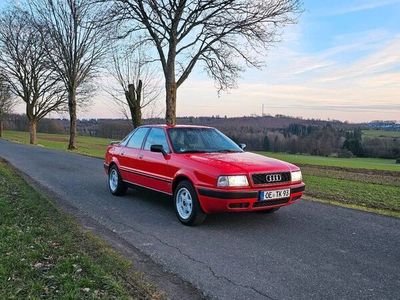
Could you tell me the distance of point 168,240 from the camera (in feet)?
18.8

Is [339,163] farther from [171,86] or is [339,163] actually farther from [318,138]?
[318,138]

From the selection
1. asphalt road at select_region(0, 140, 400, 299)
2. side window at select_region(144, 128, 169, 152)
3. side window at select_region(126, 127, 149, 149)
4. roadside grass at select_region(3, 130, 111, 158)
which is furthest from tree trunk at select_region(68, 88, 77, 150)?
side window at select_region(144, 128, 169, 152)

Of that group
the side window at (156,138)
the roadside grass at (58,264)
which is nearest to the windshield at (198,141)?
the side window at (156,138)

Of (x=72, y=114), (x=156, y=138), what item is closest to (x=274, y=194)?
(x=156, y=138)

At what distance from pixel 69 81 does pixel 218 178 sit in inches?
1110

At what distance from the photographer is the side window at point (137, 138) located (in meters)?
8.41

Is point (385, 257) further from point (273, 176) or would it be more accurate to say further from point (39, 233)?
point (39, 233)

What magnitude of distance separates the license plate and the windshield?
5.07ft

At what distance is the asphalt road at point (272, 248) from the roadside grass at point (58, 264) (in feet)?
1.89

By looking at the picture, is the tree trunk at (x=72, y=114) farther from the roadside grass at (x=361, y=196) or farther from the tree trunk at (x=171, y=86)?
the roadside grass at (x=361, y=196)

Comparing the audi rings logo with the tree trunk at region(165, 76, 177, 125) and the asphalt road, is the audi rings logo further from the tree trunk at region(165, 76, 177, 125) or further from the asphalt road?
the tree trunk at region(165, 76, 177, 125)

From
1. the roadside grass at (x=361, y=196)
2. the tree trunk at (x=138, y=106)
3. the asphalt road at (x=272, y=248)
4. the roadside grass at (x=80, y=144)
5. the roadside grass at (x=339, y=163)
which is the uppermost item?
the tree trunk at (x=138, y=106)

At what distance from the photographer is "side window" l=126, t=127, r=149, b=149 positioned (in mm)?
8406

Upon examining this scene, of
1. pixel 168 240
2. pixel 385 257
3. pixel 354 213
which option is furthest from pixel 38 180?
pixel 385 257
